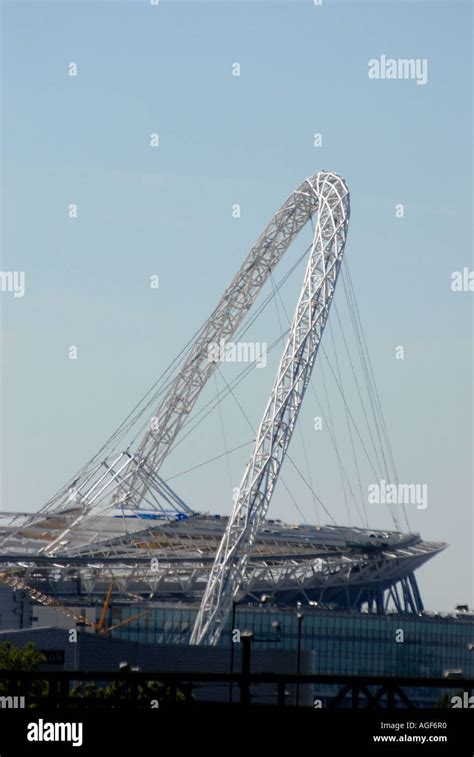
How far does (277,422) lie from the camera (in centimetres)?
12400

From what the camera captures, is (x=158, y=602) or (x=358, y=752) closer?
(x=358, y=752)

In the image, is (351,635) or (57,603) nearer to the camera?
(57,603)

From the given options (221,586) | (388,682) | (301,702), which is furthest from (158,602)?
(388,682)

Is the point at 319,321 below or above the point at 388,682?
above

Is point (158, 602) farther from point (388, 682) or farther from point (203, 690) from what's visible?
point (388, 682)

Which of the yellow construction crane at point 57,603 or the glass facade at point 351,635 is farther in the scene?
the glass facade at point 351,635

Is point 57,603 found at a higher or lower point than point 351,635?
higher

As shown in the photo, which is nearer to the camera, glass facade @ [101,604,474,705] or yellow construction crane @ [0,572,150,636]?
yellow construction crane @ [0,572,150,636]

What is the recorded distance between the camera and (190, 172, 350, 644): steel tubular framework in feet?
396

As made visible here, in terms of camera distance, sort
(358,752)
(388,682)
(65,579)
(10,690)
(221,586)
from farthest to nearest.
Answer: (65,579) < (221,586) < (10,690) < (388,682) < (358,752)

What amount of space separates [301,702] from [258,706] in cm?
4868

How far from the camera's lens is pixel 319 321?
12769 cm

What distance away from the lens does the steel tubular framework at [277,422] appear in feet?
396

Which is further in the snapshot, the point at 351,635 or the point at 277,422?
the point at 351,635
